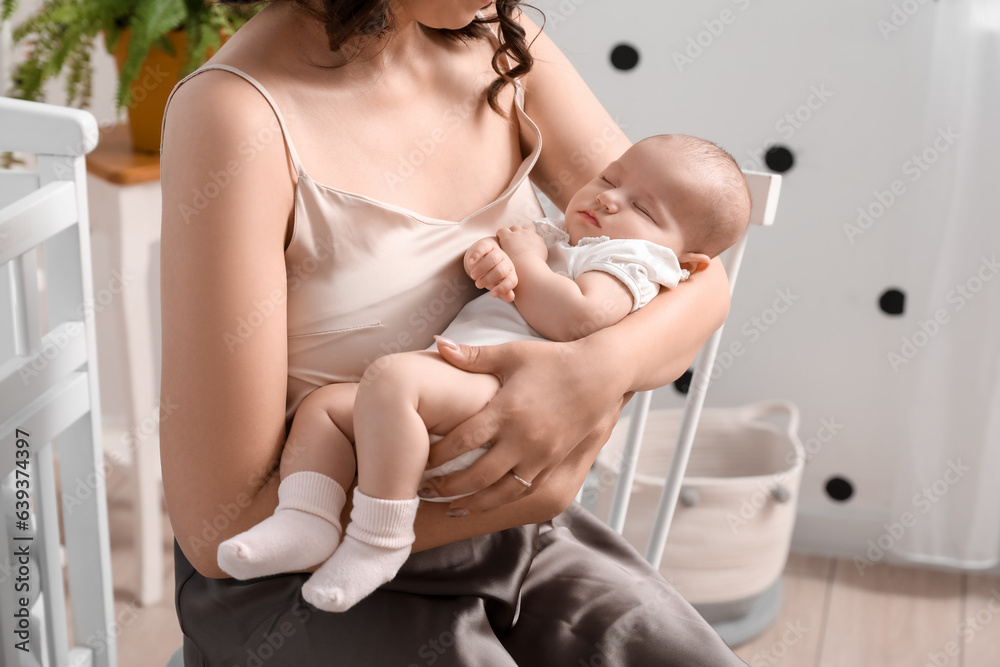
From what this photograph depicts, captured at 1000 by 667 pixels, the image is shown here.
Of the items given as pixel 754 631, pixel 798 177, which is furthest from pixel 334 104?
pixel 754 631

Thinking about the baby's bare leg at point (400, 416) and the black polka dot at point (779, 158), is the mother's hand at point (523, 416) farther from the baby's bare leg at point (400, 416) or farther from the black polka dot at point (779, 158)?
the black polka dot at point (779, 158)

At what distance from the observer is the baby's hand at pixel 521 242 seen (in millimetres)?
978

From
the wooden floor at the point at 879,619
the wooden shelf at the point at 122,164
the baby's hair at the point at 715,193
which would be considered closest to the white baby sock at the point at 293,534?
the baby's hair at the point at 715,193

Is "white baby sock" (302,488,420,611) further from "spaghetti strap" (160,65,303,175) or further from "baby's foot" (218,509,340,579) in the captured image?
"spaghetti strap" (160,65,303,175)

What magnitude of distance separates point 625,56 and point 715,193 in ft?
3.68

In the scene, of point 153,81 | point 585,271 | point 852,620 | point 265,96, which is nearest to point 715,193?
point 585,271

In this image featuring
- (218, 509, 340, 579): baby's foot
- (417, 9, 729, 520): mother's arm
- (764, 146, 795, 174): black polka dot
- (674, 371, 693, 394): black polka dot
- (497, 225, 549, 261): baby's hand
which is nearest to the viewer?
(218, 509, 340, 579): baby's foot

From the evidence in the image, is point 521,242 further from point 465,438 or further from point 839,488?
point 839,488

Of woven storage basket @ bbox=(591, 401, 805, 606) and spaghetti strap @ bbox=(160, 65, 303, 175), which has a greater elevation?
spaghetti strap @ bbox=(160, 65, 303, 175)

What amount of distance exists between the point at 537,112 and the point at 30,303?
664mm

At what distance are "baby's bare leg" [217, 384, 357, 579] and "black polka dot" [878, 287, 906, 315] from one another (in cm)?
156

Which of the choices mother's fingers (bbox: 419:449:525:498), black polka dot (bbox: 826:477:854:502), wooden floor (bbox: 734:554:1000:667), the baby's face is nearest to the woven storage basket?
wooden floor (bbox: 734:554:1000:667)

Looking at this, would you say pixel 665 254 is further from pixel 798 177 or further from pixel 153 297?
pixel 153 297

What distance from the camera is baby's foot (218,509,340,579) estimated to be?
0.75 meters
